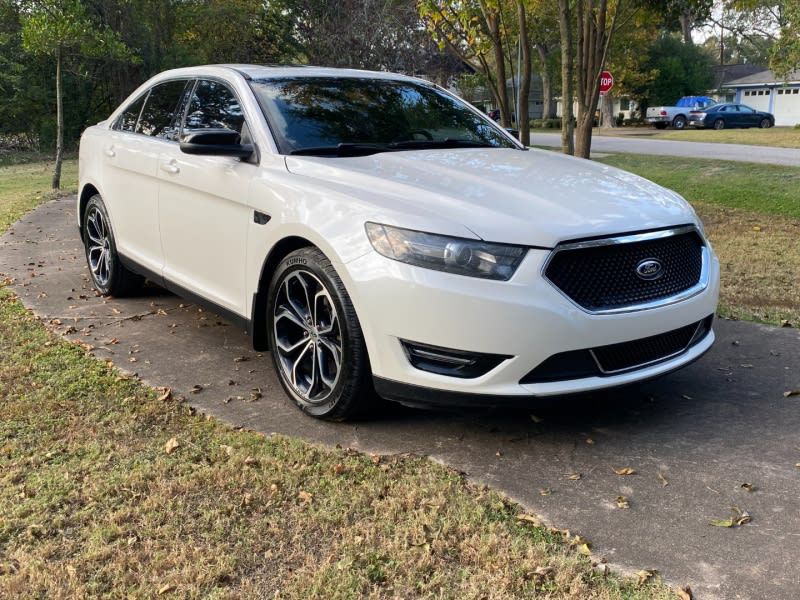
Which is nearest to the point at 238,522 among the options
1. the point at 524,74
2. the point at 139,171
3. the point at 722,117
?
the point at 139,171

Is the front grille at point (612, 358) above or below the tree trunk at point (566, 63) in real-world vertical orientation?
below

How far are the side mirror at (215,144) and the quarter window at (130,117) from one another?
184 centimetres

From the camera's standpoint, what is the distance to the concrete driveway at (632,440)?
268 cm

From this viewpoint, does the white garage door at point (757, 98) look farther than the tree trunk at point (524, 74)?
Yes

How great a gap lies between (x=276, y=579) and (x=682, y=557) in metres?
1.37

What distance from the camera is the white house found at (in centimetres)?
4969

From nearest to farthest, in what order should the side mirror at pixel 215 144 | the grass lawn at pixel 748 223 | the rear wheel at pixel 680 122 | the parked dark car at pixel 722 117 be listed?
the side mirror at pixel 215 144
the grass lawn at pixel 748 223
the parked dark car at pixel 722 117
the rear wheel at pixel 680 122

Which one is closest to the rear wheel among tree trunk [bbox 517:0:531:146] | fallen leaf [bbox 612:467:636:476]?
tree trunk [bbox 517:0:531:146]

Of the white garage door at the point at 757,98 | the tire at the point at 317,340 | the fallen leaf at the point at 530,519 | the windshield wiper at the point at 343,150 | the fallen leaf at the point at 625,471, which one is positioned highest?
the white garage door at the point at 757,98

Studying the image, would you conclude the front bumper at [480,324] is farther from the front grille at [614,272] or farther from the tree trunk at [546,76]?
the tree trunk at [546,76]

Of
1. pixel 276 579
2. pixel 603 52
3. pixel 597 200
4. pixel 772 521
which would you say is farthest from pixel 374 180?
pixel 603 52

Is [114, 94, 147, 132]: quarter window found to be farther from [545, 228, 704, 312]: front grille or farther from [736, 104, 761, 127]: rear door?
[736, 104, 761, 127]: rear door

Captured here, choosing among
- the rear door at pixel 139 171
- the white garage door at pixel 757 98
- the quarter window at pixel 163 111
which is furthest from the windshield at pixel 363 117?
the white garage door at pixel 757 98

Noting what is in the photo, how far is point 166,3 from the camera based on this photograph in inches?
1040
